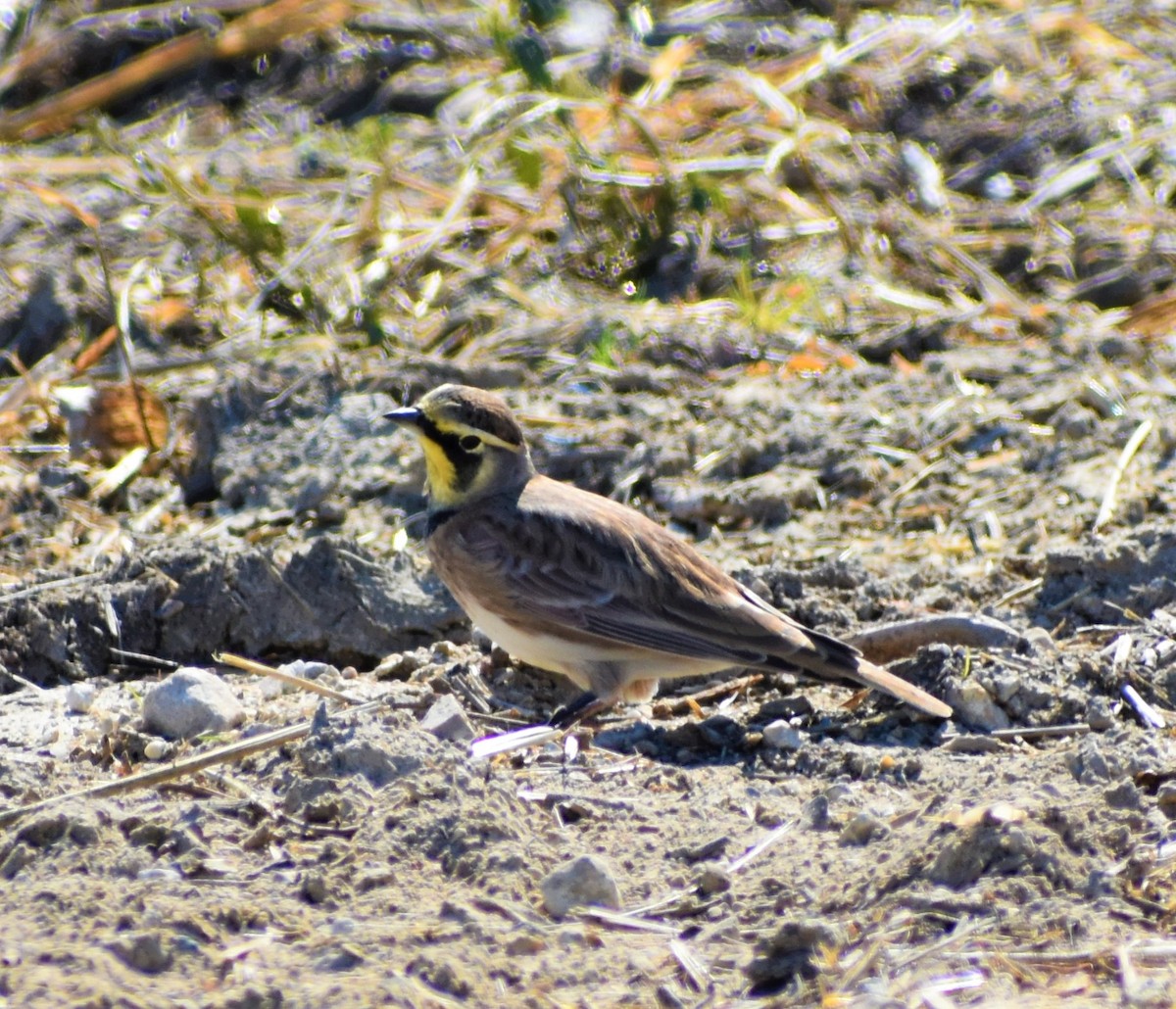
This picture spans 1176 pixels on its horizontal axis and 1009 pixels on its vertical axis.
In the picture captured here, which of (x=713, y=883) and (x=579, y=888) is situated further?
(x=713, y=883)

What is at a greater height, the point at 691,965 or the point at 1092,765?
the point at 691,965

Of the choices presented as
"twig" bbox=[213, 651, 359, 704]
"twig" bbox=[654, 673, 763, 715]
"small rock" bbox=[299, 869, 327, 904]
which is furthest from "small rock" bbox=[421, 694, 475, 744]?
"small rock" bbox=[299, 869, 327, 904]

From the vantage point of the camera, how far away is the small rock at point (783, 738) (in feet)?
16.9

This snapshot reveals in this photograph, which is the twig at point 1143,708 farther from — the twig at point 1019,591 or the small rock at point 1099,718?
the twig at point 1019,591

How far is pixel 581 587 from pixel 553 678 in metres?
0.46

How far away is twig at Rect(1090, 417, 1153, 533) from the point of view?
6.64 m

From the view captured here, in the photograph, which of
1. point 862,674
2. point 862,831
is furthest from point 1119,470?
point 862,831

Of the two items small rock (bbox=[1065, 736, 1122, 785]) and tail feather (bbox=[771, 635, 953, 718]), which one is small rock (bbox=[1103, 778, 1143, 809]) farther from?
tail feather (bbox=[771, 635, 953, 718])

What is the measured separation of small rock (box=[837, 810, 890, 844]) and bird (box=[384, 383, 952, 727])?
1.03m

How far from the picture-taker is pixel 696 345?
841 centimetres

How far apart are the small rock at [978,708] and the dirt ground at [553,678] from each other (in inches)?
0.4

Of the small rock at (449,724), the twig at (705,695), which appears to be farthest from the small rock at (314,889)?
the twig at (705,695)

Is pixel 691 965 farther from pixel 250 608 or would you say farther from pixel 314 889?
pixel 250 608

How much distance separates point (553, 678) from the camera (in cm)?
614
